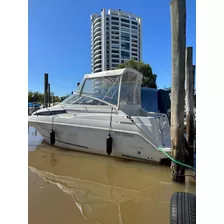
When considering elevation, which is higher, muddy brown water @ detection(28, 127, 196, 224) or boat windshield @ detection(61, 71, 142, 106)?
boat windshield @ detection(61, 71, 142, 106)

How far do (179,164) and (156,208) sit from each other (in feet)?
3.21

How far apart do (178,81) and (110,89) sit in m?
2.29

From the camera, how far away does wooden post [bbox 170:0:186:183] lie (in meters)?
3.09

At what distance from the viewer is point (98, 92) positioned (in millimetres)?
5438

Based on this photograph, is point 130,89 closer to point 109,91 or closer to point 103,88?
point 109,91

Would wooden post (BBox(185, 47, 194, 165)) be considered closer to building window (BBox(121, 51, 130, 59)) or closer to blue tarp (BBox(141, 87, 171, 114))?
blue tarp (BBox(141, 87, 171, 114))

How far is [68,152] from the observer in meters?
5.32

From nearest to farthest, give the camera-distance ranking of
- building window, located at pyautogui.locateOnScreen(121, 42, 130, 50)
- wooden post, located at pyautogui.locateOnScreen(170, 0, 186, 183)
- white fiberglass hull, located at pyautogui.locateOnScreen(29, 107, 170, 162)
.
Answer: wooden post, located at pyautogui.locateOnScreen(170, 0, 186, 183)
white fiberglass hull, located at pyautogui.locateOnScreen(29, 107, 170, 162)
building window, located at pyautogui.locateOnScreen(121, 42, 130, 50)

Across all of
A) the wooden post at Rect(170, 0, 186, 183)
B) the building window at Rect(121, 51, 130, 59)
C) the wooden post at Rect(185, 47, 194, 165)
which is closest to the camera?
the wooden post at Rect(170, 0, 186, 183)

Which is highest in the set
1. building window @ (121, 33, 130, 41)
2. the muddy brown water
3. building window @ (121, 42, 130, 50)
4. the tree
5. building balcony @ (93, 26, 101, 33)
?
building balcony @ (93, 26, 101, 33)

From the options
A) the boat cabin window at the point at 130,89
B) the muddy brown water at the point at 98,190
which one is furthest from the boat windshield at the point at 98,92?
the muddy brown water at the point at 98,190

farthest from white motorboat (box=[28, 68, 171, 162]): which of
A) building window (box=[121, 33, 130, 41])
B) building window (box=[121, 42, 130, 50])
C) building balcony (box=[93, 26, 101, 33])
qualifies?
building balcony (box=[93, 26, 101, 33])

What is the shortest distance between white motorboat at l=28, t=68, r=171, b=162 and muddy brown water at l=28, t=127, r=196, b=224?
37cm
